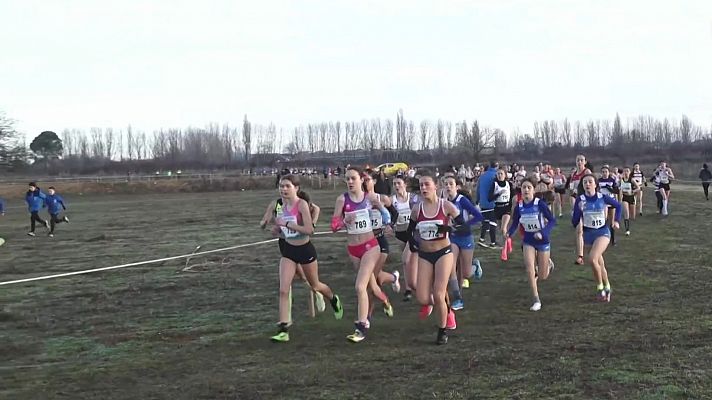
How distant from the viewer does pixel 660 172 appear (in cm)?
2336

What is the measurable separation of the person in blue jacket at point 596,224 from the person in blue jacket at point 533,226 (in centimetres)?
68

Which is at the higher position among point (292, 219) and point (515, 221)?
point (292, 219)

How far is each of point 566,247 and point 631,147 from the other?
88645 mm

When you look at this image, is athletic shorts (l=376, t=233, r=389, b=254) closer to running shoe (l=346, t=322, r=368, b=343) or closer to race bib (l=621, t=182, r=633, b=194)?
running shoe (l=346, t=322, r=368, b=343)

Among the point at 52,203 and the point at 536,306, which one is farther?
the point at 52,203

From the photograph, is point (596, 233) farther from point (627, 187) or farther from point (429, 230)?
point (627, 187)

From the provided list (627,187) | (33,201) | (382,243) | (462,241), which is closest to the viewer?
(382,243)

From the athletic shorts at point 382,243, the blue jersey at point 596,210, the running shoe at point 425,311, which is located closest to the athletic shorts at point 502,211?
the blue jersey at point 596,210

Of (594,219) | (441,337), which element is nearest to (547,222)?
(594,219)

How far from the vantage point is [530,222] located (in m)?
9.74

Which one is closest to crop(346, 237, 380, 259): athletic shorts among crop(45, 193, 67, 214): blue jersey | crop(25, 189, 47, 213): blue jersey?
crop(25, 189, 47, 213): blue jersey

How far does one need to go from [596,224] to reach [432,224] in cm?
353

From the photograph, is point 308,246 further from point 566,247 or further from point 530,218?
point 566,247

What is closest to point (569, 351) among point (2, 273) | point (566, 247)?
point (566, 247)
